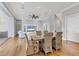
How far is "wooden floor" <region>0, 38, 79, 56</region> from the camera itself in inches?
151

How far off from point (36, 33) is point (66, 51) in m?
1.39

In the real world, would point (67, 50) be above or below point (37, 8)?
below

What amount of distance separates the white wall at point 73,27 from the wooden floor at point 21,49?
0.83 feet

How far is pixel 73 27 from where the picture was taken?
4266 millimetres

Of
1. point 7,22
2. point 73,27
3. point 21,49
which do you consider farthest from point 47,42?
point 7,22

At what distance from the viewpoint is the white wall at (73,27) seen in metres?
4.19

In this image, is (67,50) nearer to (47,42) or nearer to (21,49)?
(47,42)

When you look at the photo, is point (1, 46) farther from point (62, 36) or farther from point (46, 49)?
point (62, 36)

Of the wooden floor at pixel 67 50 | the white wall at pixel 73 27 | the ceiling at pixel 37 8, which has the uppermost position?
the ceiling at pixel 37 8

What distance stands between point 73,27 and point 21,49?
2306mm

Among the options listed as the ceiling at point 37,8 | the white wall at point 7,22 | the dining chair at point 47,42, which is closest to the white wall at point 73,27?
the ceiling at point 37,8

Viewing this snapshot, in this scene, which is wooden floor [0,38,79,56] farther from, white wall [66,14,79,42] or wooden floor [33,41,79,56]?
white wall [66,14,79,42]

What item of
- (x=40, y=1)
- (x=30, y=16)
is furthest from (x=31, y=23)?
(x=40, y=1)

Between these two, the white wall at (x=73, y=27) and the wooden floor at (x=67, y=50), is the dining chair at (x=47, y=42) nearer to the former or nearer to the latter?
the wooden floor at (x=67, y=50)
